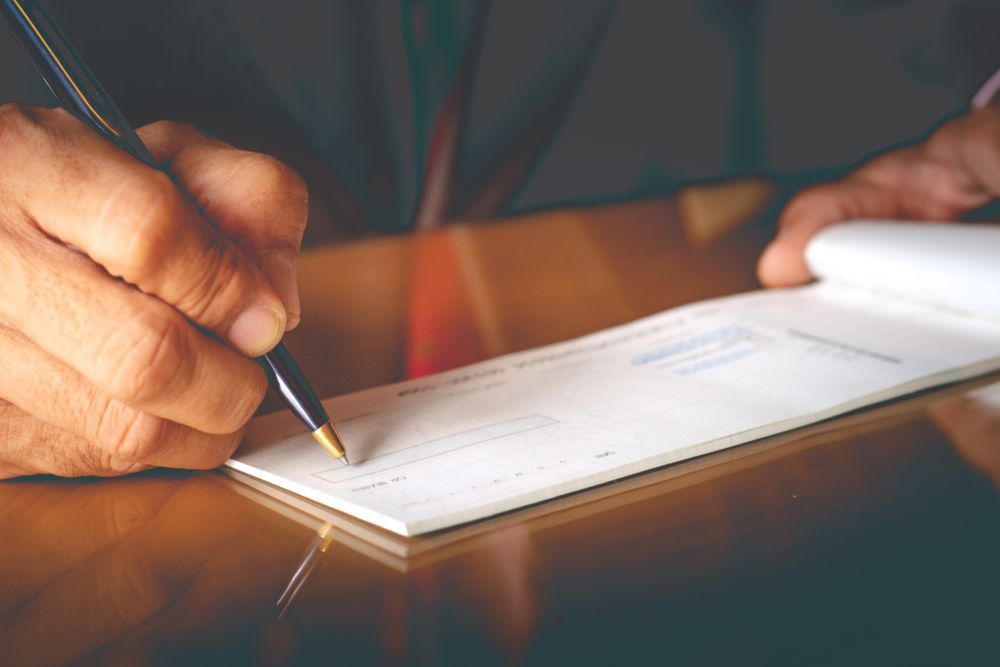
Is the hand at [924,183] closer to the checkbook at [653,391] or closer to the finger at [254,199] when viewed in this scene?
the checkbook at [653,391]

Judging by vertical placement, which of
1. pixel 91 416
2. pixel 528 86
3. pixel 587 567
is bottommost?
pixel 587 567

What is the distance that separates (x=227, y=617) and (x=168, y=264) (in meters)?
0.14

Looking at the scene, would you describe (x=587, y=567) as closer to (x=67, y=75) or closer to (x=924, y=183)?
(x=67, y=75)

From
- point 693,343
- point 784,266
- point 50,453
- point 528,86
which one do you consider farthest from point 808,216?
point 50,453

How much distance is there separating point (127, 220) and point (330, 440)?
13cm

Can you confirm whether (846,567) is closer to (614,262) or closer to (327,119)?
(614,262)

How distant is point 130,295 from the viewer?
0.34 m

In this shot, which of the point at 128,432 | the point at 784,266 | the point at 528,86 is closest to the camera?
the point at 128,432

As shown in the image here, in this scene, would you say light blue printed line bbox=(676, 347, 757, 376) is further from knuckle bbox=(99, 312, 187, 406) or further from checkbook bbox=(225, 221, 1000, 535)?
knuckle bbox=(99, 312, 187, 406)

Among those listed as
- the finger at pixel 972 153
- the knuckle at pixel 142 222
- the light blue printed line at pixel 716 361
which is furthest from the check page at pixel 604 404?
the finger at pixel 972 153

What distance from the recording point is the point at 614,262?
0.76m

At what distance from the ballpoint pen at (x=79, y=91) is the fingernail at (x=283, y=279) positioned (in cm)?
4

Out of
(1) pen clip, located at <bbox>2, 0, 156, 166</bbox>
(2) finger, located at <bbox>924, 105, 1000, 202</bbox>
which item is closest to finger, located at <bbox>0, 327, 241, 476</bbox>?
(1) pen clip, located at <bbox>2, 0, 156, 166</bbox>

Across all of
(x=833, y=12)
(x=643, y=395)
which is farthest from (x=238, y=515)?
(x=833, y=12)
